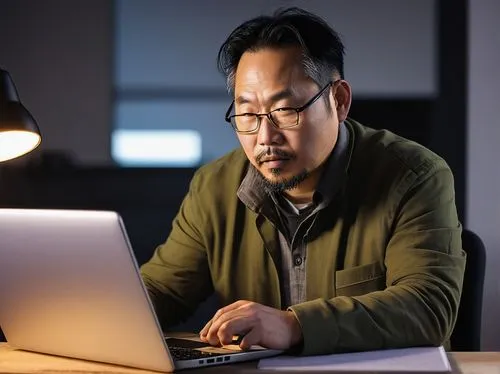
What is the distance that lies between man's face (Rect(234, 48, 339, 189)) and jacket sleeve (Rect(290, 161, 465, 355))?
8.0 inches

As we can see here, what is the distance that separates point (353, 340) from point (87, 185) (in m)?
2.06

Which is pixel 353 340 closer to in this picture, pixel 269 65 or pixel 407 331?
pixel 407 331

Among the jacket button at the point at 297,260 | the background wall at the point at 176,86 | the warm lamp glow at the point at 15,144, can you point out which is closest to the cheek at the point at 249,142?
the jacket button at the point at 297,260

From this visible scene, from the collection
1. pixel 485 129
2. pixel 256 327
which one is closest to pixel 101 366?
pixel 256 327

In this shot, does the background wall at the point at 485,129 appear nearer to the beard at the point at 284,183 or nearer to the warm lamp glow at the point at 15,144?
the beard at the point at 284,183

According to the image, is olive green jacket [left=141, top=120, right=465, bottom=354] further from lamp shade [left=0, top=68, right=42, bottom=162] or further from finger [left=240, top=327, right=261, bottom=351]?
lamp shade [left=0, top=68, right=42, bottom=162]

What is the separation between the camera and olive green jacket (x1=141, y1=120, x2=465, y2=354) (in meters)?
1.46

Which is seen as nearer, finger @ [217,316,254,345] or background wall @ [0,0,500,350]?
finger @ [217,316,254,345]

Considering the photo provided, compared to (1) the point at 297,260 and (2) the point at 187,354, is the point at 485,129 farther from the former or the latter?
(2) the point at 187,354

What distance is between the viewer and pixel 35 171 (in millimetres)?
3346

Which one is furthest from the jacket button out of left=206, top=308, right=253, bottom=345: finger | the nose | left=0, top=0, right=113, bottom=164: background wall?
left=0, top=0, right=113, bottom=164: background wall

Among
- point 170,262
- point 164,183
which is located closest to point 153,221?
point 164,183

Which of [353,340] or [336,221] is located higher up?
[336,221]

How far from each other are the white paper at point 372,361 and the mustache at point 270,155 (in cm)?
47
